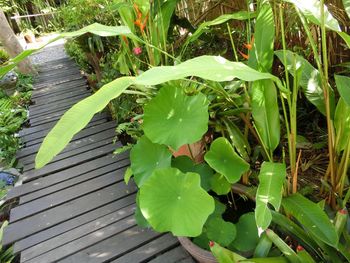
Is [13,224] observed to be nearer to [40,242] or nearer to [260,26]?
[40,242]

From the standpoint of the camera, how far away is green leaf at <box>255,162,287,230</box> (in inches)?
36.4

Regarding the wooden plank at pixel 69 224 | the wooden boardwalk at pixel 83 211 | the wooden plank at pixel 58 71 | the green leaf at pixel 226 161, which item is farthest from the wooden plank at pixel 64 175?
the wooden plank at pixel 58 71

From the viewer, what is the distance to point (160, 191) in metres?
1.18

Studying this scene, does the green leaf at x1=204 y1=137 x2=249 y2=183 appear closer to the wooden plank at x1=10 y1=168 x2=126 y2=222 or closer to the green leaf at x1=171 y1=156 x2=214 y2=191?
the green leaf at x1=171 y1=156 x2=214 y2=191

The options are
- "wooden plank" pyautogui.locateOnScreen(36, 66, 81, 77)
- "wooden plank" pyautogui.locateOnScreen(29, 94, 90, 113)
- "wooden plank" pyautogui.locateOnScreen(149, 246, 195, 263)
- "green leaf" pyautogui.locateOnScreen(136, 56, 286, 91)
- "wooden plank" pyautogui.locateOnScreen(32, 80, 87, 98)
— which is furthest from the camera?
"wooden plank" pyautogui.locateOnScreen(36, 66, 81, 77)

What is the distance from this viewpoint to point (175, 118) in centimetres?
129

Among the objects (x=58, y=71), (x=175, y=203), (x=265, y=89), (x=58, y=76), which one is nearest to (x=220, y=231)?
(x=175, y=203)

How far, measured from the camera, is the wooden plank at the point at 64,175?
2.25 meters

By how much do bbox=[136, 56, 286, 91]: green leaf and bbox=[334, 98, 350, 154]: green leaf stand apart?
1.66 ft

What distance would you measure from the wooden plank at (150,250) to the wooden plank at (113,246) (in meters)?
0.03

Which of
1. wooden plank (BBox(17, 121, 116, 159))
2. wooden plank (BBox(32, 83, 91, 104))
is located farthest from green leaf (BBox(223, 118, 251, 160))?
wooden plank (BBox(32, 83, 91, 104))

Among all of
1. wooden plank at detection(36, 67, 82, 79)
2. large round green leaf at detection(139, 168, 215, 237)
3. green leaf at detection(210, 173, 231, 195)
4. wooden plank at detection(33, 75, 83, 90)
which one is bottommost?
wooden plank at detection(33, 75, 83, 90)

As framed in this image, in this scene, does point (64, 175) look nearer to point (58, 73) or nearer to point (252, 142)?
point (252, 142)

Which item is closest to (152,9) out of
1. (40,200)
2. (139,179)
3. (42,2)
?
(139,179)
